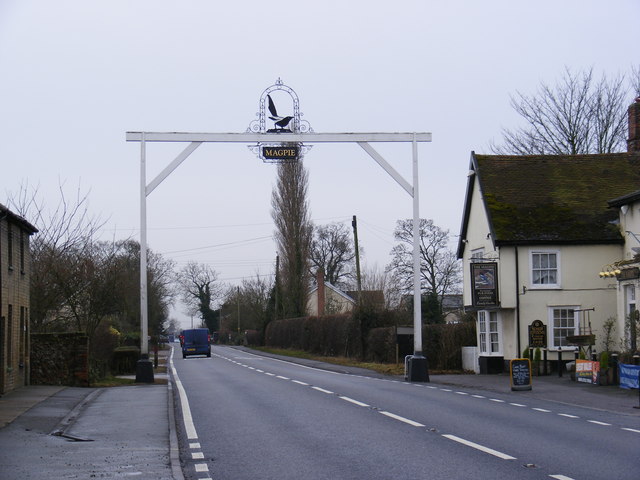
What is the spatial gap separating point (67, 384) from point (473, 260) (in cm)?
1736

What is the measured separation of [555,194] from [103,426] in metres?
24.3

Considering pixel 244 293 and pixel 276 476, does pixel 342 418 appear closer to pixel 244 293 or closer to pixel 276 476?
pixel 276 476

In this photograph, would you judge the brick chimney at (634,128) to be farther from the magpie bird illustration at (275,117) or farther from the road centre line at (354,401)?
the road centre line at (354,401)

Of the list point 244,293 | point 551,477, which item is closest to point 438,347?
point 551,477

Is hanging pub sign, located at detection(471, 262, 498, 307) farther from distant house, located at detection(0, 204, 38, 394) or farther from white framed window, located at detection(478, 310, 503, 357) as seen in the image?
distant house, located at detection(0, 204, 38, 394)

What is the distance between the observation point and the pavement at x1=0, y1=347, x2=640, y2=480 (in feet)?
33.8

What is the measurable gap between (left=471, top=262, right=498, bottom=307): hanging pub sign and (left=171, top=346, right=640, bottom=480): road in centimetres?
1175

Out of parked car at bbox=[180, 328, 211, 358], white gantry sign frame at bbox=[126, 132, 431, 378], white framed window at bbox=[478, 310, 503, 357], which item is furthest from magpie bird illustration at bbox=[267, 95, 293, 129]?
parked car at bbox=[180, 328, 211, 358]

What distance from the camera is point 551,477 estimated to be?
9320 mm

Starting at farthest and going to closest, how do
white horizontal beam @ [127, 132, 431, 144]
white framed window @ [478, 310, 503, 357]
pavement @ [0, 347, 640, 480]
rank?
white framed window @ [478, 310, 503, 357] → white horizontal beam @ [127, 132, 431, 144] → pavement @ [0, 347, 640, 480]

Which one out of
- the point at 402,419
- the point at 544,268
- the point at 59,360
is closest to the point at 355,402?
the point at 402,419

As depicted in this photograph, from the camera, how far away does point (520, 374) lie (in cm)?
2369

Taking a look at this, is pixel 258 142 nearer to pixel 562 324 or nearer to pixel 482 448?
pixel 562 324

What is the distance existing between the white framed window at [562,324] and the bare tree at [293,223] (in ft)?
119
